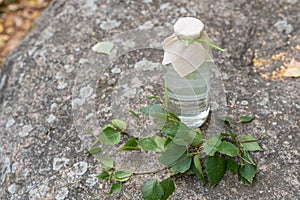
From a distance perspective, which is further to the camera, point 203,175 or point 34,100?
point 34,100

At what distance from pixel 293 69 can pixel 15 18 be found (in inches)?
Answer: 64.9

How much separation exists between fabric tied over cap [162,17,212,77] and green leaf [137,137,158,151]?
19 cm

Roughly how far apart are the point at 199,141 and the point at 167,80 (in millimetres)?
178

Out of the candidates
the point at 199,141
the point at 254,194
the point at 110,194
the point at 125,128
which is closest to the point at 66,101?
the point at 125,128

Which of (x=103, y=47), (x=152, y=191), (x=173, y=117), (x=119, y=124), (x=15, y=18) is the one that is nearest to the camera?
(x=152, y=191)

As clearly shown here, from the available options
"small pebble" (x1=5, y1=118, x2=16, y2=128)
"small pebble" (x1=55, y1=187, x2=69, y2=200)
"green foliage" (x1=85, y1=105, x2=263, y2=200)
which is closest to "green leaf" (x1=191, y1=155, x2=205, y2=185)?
"green foliage" (x1=85, y1=105, x2=263, y2=200)

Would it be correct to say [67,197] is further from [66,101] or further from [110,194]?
[66,101]

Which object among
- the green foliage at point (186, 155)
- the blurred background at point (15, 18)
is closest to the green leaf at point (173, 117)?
the green foliage at point (186, 155)

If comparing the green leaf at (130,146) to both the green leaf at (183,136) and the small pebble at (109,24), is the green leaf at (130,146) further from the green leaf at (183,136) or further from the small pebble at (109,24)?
the small pebble at (109,24)

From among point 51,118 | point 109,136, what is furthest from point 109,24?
point 109,136

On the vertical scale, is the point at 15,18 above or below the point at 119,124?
below

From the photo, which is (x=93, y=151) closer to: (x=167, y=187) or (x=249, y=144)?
(x=167, y=187)

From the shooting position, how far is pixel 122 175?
1207 millimetres

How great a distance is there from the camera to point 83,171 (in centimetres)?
129
